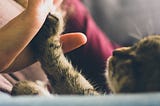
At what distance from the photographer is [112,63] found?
831 mm

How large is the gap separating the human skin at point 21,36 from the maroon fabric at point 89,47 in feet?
0.19

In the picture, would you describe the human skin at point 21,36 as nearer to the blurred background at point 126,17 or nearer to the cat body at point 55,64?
the cat body at point 55,64

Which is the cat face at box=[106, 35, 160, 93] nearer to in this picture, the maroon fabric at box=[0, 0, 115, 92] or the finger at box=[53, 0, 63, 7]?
the maroon fabric at box=[0, 0, 115, 92]

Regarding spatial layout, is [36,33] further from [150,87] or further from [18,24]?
[150,87]

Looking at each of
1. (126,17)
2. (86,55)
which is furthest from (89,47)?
(126,17)

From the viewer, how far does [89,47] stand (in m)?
0.89

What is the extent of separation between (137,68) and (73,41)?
20 cm

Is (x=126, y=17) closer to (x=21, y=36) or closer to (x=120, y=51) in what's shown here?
(x=120, y=51)

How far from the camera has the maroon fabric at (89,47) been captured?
0.87 metres

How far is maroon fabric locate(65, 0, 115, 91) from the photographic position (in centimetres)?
87

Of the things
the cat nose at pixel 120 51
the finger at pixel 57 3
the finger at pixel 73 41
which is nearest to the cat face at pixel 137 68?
the cat nose at pixel 120 51

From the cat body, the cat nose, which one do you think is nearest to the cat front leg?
the cat body

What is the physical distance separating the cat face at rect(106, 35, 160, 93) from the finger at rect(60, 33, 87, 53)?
0.11 m

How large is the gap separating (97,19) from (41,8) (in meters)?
0.16
